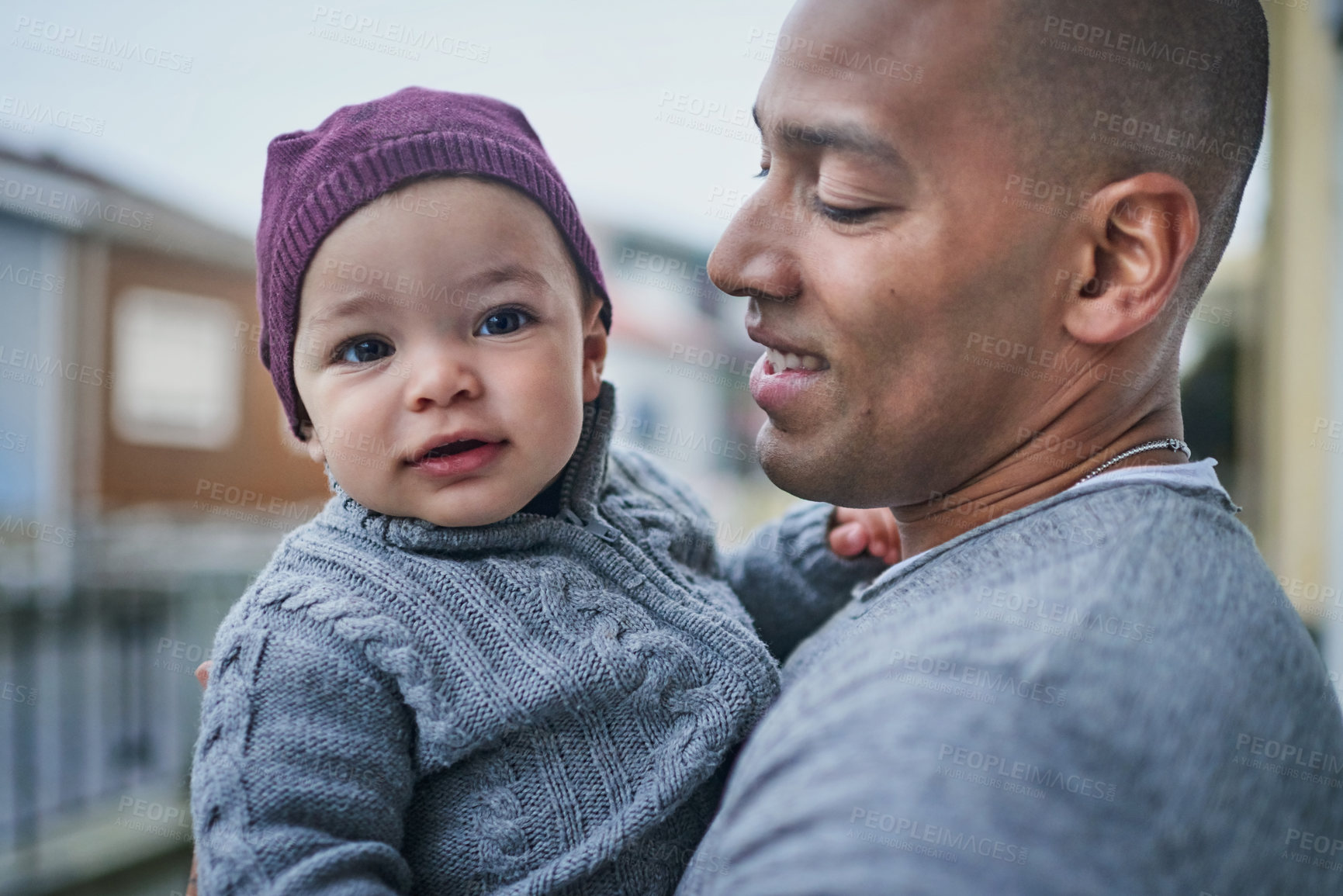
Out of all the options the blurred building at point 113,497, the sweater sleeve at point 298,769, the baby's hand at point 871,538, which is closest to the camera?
the sweater sleeve at point 298,769

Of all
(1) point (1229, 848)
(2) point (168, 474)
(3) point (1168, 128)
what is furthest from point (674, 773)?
(2) point (168, 474)

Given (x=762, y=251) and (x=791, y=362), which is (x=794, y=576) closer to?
(x=791, y=362)

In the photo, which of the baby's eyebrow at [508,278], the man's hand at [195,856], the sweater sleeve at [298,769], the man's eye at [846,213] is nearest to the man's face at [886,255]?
the man's eye at [846,213]

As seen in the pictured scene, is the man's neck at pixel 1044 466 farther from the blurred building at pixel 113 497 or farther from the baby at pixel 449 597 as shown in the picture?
the blurred building at pixel 113 497

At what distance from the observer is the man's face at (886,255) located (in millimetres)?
1127

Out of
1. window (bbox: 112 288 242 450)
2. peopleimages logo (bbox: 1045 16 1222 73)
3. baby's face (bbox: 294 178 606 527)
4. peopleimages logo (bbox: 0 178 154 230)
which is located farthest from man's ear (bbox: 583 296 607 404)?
window (bbox: 112 288 242 450)

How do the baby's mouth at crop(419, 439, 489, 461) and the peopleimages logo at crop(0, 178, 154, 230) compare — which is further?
the peopleimages logo at crop(0, 178, 154, 230)

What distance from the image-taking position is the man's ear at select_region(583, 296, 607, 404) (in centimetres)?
147

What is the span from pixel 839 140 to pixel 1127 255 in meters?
0.37

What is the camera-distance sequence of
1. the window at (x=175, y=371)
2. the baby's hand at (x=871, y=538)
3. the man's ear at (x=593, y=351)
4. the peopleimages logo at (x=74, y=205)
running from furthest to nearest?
the window at (x=175, y=371), the peopleimages logo at (x=74, y=205), the baby's hand at (x=871, y=538), the man's ear at (x=593, y=351)

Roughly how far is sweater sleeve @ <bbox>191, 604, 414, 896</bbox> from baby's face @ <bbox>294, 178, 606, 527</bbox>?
232 mm

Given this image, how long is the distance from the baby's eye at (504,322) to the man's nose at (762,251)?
0.26m

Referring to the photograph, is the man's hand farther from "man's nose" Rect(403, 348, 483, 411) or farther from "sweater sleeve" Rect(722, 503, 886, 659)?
"sweater sleeve" Rect(722, 503, 886, 659)

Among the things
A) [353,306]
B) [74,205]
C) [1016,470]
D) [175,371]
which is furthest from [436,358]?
[175,371]
